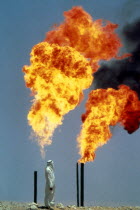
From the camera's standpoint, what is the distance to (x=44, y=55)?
5053 cm

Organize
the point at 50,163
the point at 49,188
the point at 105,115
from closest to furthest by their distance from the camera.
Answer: the point at 49,188
the point at 50,163
the point at 105,115

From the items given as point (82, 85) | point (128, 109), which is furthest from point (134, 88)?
point (82, 85)

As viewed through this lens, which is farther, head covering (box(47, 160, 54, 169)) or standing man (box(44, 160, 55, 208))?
head covering (box(47, 160, 54, 169))

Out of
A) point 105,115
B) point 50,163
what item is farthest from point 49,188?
point 105,115

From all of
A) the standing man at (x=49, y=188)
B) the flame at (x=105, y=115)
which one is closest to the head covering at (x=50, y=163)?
the standing man at (x=49, y=188)

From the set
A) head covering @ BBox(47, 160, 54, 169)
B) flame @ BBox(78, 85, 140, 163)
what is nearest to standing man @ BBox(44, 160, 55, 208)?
head covering @ BBox(47, 160, 54, 169)

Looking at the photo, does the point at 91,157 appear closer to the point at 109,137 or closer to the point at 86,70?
the point at 109,137

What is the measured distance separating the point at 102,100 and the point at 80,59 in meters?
4.36

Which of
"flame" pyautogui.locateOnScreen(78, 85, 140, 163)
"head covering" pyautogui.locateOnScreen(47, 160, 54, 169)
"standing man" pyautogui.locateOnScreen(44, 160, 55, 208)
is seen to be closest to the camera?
"standing man" pyautogui.locateOnScreen(44, 160, 55, 208)

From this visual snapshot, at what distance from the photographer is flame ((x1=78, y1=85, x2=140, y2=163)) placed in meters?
51.6

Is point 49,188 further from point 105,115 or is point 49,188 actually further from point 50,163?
point 105,115

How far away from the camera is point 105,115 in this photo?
51938 millimetres

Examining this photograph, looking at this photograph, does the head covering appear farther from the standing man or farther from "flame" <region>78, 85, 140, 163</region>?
"flame" <region>78, 85, 140, 163</region>

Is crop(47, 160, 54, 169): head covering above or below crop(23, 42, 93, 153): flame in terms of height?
below
